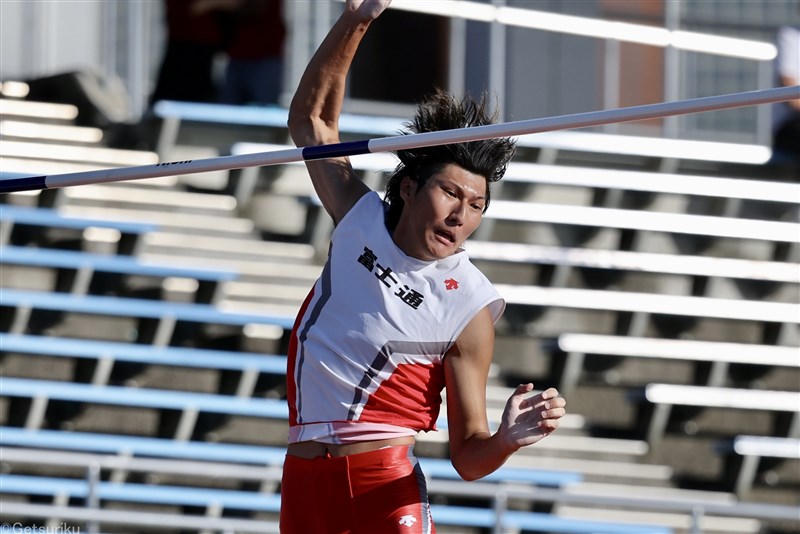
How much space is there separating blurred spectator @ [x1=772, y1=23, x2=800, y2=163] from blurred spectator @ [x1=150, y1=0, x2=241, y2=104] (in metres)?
3.09

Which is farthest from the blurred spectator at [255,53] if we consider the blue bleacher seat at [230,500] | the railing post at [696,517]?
the railing post at [696,517]

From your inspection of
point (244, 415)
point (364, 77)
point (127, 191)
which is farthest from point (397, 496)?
point (364, 77)

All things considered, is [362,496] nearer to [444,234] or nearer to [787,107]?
[444,234]

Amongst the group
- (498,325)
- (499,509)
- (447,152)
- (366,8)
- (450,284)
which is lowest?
(499,509)

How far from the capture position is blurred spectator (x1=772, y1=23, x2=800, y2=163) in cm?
763

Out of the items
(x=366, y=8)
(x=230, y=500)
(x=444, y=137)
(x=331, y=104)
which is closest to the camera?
(x=444, y=137)

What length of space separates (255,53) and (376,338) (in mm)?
4993

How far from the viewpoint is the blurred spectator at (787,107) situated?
25.0 ft

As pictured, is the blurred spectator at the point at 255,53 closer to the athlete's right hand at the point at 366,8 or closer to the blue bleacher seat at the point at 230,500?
the blue bleacher seat at the point at 230,500

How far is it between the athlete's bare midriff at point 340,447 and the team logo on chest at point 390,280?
1.04ft

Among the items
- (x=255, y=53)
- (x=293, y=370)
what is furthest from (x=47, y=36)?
(x=293, y=370)

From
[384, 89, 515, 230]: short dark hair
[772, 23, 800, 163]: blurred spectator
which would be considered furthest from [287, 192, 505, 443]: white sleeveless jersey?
[772, 23, 800, 163]: blurred spectator

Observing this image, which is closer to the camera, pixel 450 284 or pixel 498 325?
pixel 450 284

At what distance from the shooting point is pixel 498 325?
7.39 m
